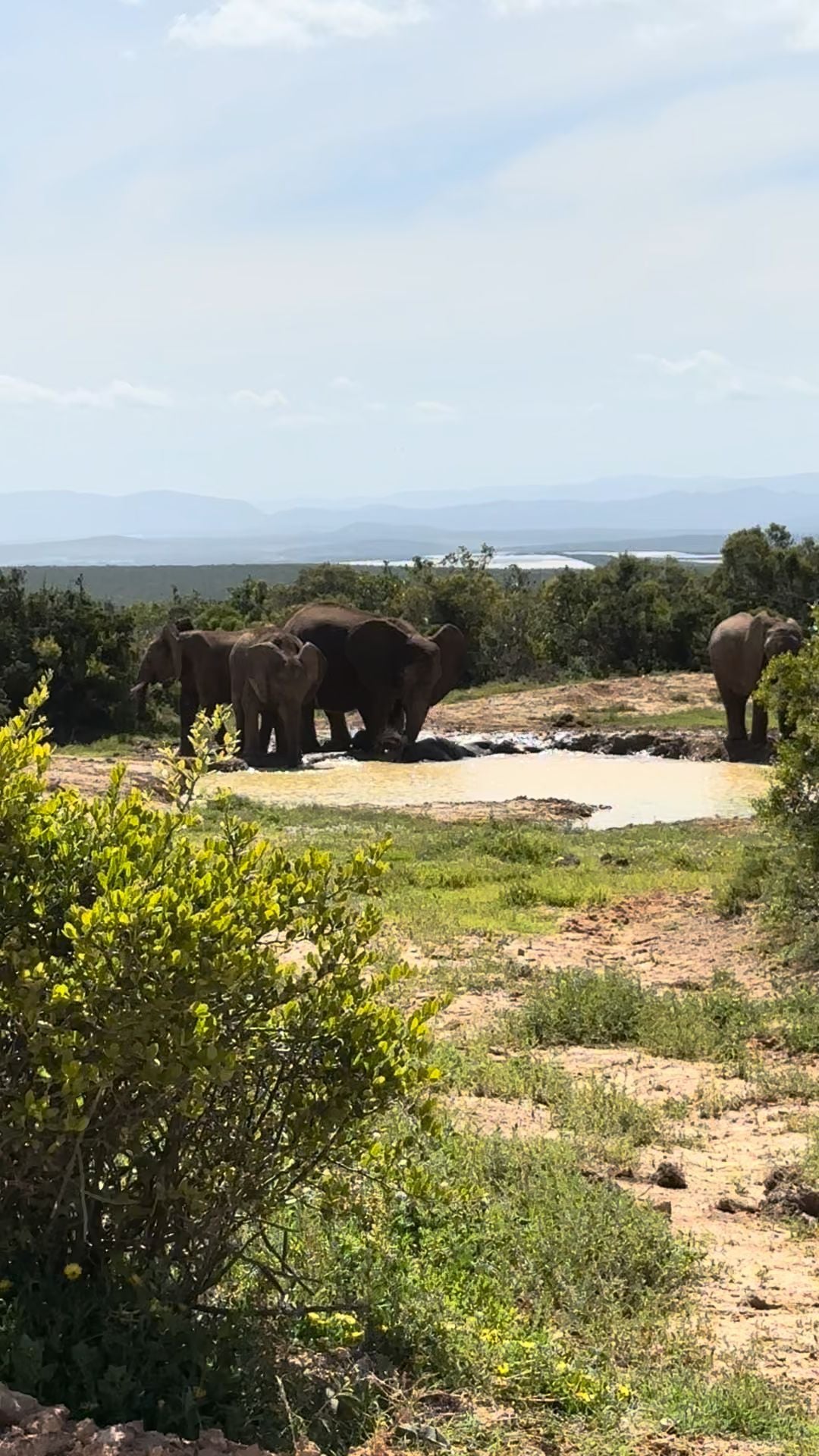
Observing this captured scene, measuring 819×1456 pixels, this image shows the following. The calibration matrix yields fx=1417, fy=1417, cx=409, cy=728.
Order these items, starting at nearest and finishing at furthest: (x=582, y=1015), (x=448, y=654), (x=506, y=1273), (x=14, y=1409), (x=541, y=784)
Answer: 1. (x=14, y=1409)
2. (x=506, y=1273)
3. (x=582, y=1015)
4. (x=541, y=784)
5. (x=448, y=654)

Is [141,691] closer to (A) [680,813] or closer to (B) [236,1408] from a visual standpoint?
(A) [680,813]

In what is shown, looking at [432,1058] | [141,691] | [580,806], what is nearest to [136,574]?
[141,691]

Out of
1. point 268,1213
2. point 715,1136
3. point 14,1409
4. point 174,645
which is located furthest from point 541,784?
point 14,1409

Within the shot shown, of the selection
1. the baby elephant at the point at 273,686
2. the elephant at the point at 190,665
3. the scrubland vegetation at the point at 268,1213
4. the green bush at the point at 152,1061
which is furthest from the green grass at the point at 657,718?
the green bush at the point at 152,1061

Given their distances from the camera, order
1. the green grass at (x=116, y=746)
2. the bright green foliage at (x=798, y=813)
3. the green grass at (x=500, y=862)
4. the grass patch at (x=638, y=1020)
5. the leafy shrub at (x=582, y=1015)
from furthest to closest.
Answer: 1. the green grass at (x=116, y=746)
2. the green grass at (x=500, y=862)
3. the bright green foliage at (x=798, y=813)
4. the leafy shrub at (x=582, y=1015)
5. the grass patch at (x=638, y=1020)

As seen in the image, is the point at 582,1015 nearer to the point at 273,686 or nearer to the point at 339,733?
the point at 273,686

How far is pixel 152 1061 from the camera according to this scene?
11.5ft

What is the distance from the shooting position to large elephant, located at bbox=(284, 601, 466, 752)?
3047 cm

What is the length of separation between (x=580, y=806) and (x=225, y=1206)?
1909 centimetres

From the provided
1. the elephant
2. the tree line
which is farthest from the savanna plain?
the tree line

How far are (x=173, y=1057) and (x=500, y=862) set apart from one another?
1249cm

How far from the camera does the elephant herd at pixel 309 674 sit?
2809 centimetres

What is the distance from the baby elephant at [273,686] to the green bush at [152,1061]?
923 inches

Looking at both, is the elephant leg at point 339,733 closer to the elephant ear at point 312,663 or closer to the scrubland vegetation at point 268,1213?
the elephant ear at point 312,663
